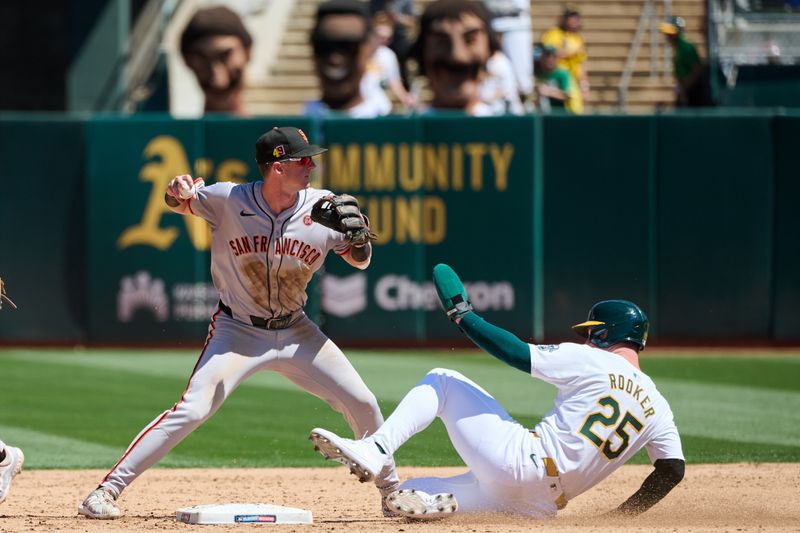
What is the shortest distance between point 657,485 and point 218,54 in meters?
12.4

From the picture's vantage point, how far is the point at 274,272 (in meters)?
7.32

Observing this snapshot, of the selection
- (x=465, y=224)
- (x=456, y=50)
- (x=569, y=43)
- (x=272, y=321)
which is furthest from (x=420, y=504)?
(x=569, y=43)

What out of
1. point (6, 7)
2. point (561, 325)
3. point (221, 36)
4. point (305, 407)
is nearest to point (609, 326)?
point (305, 407)

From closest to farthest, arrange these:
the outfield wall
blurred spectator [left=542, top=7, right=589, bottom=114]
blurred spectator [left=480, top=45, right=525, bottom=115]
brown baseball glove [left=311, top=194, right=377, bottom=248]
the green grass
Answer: brown baseball glove [left=311, top=194, right=377, bottom=248], the green grass, the outfield wall, blurred spectator [left=480, top=45, right=525, bottom=115], blurred spectator [left=542, top=7, right=589, bottom=114]

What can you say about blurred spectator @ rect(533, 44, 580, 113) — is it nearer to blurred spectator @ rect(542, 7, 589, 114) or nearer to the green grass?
blurred spectator @ rect(542, 7, 589, 114)

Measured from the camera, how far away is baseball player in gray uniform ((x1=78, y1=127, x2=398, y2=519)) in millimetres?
7211

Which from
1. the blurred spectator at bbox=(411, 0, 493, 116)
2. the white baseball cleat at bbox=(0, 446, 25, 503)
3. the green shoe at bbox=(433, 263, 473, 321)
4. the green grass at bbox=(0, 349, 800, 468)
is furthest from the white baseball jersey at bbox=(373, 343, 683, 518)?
the blurred spectator at bbox=(411, 0, 493, 116)

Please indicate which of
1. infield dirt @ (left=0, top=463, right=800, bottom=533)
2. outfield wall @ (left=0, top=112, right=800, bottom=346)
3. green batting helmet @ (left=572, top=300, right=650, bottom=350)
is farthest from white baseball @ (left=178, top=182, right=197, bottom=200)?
outfield wall @ (left=0, top=112, right=800, bottom=346)

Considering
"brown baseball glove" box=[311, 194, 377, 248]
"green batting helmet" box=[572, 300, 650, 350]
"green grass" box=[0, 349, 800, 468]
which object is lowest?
"green grass" box=[0, 349, 800, 468]

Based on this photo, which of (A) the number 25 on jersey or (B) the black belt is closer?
(A) the number 25 on jersey

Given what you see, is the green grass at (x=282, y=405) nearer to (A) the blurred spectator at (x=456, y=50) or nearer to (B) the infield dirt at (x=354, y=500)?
(B) the infield dirt at (x=354, y=500)

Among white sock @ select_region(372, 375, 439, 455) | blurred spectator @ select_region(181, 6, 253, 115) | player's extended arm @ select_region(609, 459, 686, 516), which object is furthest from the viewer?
blurred spectator @ select_region(181, 6, 253, 115)

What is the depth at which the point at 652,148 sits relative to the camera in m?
16.4

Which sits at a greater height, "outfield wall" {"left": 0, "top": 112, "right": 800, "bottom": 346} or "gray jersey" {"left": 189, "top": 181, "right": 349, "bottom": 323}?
"gray jersey" {"left": 189, "top": 181, "right": 349, "bottom": 323}
